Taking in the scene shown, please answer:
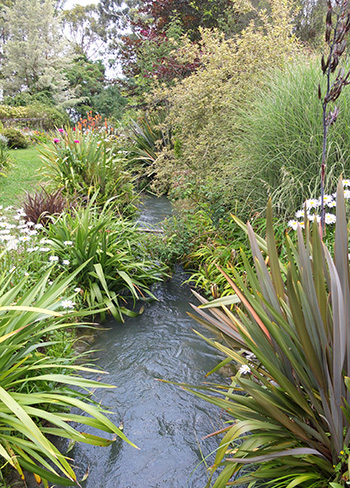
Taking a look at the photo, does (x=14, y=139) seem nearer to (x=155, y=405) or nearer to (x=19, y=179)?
(x=19, y=179)

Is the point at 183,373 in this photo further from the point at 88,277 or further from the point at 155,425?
the point at 88,277

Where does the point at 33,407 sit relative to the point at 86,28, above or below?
below

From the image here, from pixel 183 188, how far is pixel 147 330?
2.46 meters

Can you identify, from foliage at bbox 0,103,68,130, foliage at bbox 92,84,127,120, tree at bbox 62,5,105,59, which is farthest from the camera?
tree at bbox 62,5,105,59

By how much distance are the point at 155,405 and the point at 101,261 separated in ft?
5.28

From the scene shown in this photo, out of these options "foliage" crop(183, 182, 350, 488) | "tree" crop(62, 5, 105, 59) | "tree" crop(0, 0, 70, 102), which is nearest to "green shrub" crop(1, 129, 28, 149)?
"foliage" crop(183, 182, 350, 488)

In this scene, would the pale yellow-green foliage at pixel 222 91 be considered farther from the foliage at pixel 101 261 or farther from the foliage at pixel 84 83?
the foliage at pixel 84 83

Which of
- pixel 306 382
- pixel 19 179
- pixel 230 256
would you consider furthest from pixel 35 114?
pixel 306 382

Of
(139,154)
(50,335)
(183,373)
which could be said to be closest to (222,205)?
(183,373)

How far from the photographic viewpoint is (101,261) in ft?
12.0

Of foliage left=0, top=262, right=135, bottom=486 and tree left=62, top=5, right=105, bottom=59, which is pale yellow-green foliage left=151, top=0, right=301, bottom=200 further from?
tree left=62, top=5, right=105, bottom=59

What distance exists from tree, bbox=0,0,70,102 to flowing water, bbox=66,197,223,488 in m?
26.4

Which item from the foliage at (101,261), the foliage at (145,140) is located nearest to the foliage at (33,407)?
the foliage at (101,261)

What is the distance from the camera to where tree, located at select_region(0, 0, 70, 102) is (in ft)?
85.3
